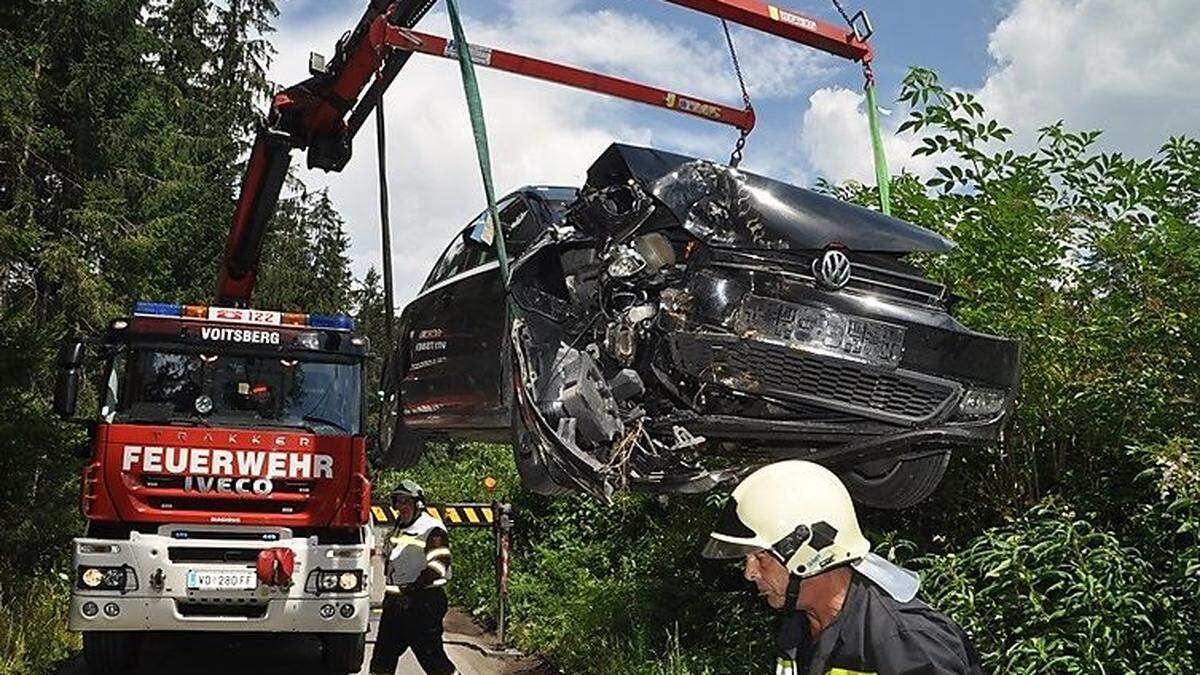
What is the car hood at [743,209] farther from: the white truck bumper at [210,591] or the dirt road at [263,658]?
the dirt road at [263,658]

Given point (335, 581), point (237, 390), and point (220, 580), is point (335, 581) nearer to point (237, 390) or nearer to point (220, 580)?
point (220, 580)

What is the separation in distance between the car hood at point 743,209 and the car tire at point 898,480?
47.5 inches

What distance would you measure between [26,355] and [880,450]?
7.68 metres

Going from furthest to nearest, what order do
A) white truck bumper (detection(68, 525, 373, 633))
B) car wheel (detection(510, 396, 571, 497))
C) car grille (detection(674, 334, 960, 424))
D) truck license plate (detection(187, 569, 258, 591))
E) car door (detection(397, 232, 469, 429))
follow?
truck license plate (detection(187, 569, 258, 591)) < white truck bumper (detection(68, 525, 373, 633)) < car door (detection(397, 232, 469, 429)) < car wheel (detection(510, 396, 571, 497)) < car grille (detection(674, 334, 960, 424))

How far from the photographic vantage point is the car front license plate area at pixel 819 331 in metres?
4.77

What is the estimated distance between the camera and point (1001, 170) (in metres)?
6.10

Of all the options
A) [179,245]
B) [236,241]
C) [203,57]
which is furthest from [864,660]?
[203,57]

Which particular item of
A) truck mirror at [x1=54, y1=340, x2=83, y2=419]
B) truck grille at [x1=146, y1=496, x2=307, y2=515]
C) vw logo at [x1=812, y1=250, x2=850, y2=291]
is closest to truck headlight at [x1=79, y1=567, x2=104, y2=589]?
truck grille at [x1=146, y1=496, x2=307, y2=515]

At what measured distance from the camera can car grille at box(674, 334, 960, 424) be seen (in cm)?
472

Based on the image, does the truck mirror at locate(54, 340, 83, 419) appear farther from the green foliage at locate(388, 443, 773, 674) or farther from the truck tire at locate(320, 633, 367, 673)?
the green foliage at locate(388, 443, 773, 674)

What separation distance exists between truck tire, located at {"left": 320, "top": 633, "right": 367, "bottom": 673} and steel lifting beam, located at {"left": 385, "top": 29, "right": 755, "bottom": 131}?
4369 millimetres

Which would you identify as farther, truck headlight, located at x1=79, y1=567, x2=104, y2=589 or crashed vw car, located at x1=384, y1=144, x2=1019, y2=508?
truck headlight, located at x1=79, y1=567, x2=104, y2=589

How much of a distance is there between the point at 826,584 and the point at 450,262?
4908 mm

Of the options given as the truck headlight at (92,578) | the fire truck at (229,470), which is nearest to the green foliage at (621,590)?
the fire truck at (229,470)
